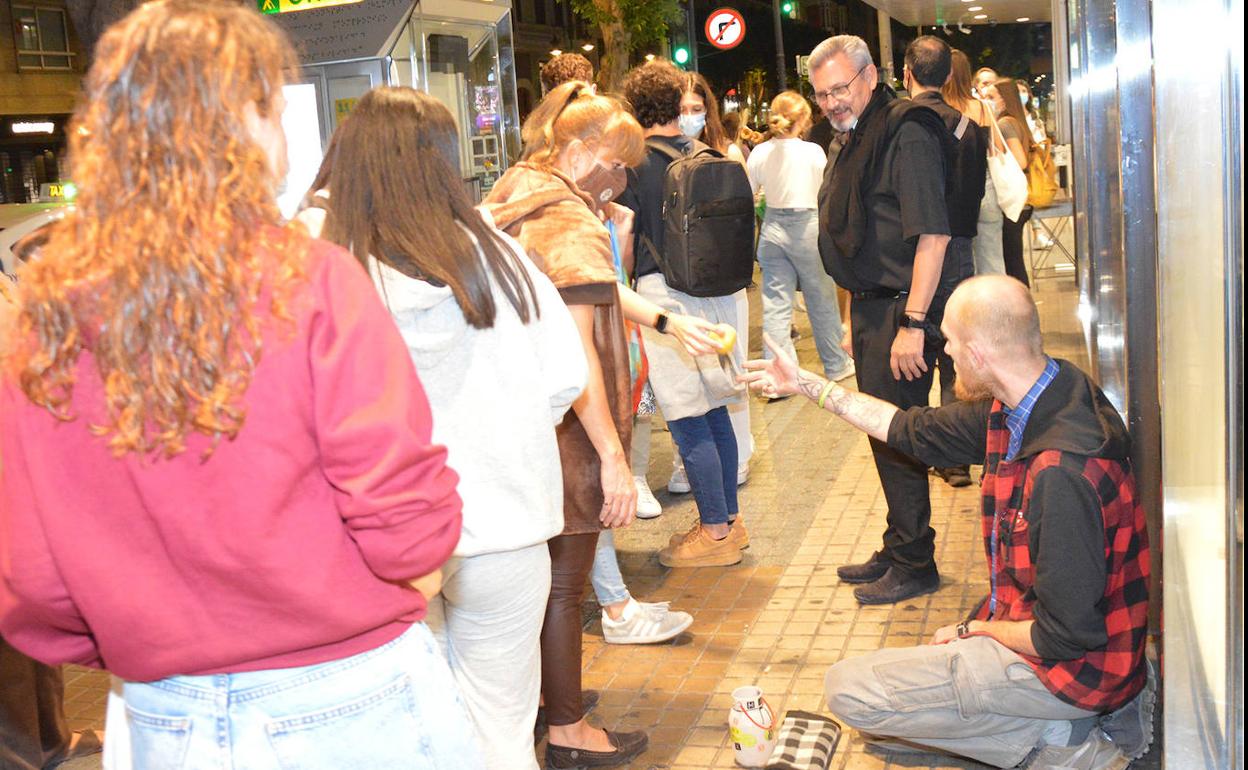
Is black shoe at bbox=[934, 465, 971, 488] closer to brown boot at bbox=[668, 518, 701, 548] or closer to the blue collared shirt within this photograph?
brown boot at bbox=[668, 518, 701, 548]

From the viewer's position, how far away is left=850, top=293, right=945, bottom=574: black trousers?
507cm

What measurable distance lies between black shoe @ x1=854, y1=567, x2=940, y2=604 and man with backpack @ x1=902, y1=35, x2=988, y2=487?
0.48 m

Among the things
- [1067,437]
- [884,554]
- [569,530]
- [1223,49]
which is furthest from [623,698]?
[1223,49]

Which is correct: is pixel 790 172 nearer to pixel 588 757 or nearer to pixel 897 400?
pixel 897 400

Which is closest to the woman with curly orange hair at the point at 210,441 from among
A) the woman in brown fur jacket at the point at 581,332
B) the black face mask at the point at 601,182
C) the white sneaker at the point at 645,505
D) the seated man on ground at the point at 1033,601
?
the woman in brown fur jacket at the point at 581,332

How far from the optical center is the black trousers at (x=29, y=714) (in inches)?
159

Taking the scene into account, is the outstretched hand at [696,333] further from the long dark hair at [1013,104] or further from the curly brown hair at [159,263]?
the long dark hair at [1013,104]

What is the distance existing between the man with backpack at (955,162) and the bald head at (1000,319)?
1.22 meters

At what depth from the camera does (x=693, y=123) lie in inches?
300

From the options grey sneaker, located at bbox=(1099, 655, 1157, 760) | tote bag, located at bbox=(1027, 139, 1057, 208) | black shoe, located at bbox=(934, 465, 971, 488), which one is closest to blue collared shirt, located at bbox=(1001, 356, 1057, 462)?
grey sneaker, located at bbox=(1099, 655, 1157, 760)

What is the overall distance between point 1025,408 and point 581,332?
3.99 ft

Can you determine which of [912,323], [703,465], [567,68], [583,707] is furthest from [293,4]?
[583,707]

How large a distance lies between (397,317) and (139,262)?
108 centimetres

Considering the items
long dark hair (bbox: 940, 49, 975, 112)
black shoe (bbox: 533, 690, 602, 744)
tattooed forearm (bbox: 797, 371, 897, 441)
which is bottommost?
black shoe (bbox: 533, 690, 602, 744)
